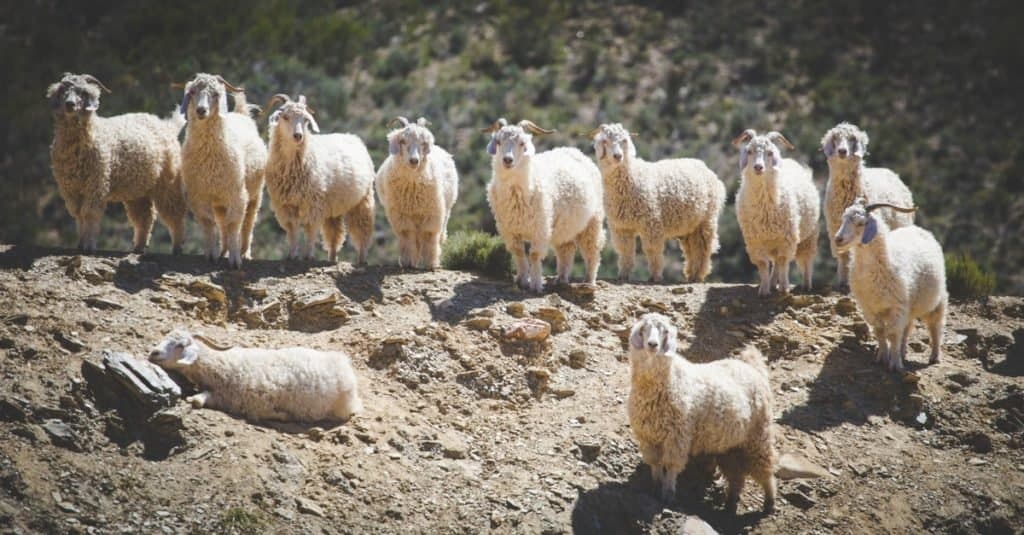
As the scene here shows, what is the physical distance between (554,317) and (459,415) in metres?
2.14

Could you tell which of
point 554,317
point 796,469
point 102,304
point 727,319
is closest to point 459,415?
point 554,317

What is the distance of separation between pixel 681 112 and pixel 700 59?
10.0 feet

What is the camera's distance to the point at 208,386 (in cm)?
1146

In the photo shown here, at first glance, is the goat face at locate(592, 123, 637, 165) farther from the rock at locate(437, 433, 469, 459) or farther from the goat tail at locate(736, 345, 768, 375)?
the rock at locate(437, 433, 469, 459)

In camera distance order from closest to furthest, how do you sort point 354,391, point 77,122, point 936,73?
point 354,391 < point 77,122 < point 936,73

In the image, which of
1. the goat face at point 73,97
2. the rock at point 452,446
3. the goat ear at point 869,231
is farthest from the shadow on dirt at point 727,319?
the goat face at point 73,97

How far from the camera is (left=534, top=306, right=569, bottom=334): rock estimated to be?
1422cm

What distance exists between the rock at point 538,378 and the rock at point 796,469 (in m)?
2.57

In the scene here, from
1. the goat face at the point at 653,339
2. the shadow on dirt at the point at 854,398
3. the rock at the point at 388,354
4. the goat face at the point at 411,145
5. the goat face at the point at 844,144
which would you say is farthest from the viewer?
the goat face at the point at 844,144

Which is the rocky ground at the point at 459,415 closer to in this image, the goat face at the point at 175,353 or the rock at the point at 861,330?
the rock at the point at 861,330

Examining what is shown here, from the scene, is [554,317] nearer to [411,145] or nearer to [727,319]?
[727,319]

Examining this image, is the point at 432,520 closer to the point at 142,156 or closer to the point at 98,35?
the point at 142,156

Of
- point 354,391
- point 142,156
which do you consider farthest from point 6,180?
point 354,391

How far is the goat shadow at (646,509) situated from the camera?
11.2 metres
